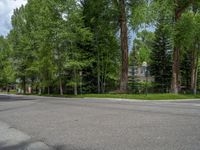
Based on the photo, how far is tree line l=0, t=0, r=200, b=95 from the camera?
36375 millimetres

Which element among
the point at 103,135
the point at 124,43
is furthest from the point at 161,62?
the point at 103,135

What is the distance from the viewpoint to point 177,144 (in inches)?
283

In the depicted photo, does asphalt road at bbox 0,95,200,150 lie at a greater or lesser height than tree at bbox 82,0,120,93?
lesser

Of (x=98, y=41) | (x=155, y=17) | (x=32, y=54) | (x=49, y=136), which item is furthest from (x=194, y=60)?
(x=49, y=136)

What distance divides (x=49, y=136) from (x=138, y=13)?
26.3m

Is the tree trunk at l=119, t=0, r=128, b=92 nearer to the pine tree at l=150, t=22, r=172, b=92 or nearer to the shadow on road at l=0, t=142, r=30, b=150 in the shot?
the pine tree at l=150, t=22, r=172, b=92

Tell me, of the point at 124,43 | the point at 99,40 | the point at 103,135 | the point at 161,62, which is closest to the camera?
the point at 103,135

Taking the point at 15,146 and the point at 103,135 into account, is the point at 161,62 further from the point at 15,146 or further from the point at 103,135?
the point at 15,146

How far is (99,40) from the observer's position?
151 ft

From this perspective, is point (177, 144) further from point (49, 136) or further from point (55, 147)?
point (49, 136)

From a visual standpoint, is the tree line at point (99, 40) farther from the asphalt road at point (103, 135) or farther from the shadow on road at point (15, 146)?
the shadow on road at point (15, 146)

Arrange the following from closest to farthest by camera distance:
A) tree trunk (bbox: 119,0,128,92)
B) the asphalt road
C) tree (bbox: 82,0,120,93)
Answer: the asphalt road, tree trunk (bbox: 119,0,128,92), tree (bbox: 82,0,120,93)

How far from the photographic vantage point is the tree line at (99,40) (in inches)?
1432

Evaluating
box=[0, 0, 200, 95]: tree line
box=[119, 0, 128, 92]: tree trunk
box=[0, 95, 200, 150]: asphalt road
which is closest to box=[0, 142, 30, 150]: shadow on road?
box=[0, 95, 200, 150]: asphalt road
